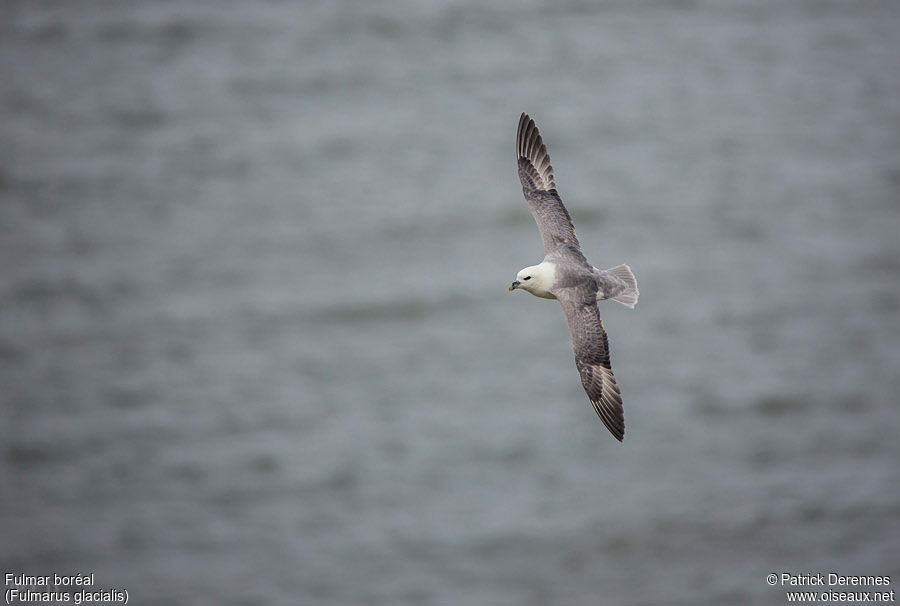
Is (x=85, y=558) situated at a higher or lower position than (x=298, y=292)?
lower

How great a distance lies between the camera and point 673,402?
76.1 feet

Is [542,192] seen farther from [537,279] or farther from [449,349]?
[449,349]

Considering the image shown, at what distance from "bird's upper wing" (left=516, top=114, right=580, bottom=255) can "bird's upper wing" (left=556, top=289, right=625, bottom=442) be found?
0.70 meters

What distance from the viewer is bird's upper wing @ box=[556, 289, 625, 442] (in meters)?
10.3

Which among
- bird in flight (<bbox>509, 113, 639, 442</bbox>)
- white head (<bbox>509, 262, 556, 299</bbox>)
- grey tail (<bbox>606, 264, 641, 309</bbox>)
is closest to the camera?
white head (<bbox>509, 262, 556, 299</bbox>)

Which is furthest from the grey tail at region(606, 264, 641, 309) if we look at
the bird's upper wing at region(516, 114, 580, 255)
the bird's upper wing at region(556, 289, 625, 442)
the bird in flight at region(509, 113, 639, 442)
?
the bird's upper wing at region(516, 114, 580, 255)

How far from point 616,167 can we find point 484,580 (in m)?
12.6

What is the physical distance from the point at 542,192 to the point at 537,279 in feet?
5.70

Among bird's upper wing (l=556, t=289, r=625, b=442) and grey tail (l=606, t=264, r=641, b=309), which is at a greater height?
grey tail (l=606, t=264, r=641, b=309)

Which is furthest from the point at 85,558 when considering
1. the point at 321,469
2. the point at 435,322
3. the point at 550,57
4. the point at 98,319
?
the point at 550,57

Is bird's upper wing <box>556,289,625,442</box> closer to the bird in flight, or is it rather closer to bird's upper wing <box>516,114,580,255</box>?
the bird in flight

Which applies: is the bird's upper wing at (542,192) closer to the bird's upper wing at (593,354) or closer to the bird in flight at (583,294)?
the bird in flight at (583,294)

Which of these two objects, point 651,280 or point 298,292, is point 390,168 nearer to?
point 298,292

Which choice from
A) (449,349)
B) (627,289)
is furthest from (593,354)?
(449,349)
